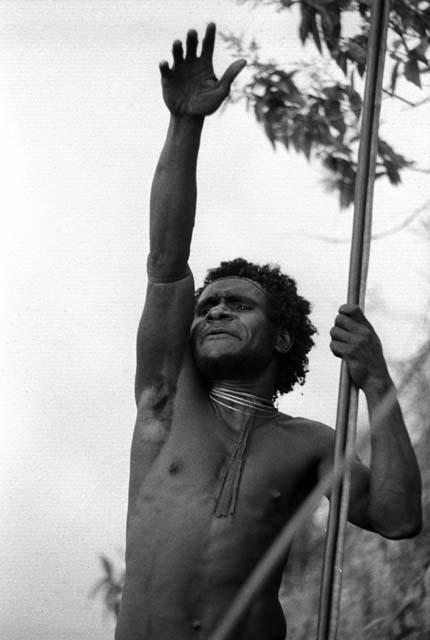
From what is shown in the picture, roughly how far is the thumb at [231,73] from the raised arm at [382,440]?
82cm

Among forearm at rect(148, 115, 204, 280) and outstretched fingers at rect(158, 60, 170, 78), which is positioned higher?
outstretched fingers at rect(158, 60, 170, 78)

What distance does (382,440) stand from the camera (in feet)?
14.2

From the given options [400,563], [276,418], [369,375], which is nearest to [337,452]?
[369,375]

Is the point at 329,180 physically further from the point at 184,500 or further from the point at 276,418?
the point at 184,500

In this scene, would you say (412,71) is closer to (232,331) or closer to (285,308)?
(285,308)

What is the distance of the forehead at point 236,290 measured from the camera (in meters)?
4.78

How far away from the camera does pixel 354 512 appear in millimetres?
4430

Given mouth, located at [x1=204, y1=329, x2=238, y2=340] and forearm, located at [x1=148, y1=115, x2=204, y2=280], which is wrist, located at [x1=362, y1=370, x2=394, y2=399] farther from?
forearm, located at [x1=148, y1=115, x2=204, y2=280]

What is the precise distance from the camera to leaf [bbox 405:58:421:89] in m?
6.97

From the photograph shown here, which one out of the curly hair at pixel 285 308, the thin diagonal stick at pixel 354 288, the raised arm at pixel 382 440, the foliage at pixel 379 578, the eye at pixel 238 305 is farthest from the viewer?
the foliage at pixel 379 578

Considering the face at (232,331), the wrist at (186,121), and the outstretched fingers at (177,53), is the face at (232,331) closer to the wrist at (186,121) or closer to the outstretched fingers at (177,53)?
the wrist at (186,121)

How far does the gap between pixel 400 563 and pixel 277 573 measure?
8.78 ft

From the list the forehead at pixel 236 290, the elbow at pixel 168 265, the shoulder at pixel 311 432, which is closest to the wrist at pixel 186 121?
the elbow at pixel 168 265


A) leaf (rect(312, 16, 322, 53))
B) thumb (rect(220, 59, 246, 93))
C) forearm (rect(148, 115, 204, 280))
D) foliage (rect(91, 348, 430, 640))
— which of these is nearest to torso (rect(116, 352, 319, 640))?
forearm (rect(148, 115, 204, 280))
